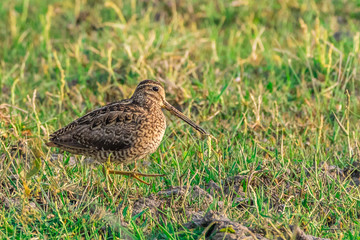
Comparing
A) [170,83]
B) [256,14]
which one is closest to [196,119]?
[170,83]

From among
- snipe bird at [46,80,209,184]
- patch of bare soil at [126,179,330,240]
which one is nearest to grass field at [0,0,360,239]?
patch of bare soil at [126,179,330,240]

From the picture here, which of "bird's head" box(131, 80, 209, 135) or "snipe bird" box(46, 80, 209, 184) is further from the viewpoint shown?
"bird's head" box(131, 80, 209, 135)

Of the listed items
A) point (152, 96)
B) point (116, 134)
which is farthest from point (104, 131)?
point (152, 96)

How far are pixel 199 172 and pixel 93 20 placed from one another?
16.7 feet

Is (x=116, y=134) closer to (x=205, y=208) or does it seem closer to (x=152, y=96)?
(x=152, y=96)

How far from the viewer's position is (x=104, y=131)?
572cm

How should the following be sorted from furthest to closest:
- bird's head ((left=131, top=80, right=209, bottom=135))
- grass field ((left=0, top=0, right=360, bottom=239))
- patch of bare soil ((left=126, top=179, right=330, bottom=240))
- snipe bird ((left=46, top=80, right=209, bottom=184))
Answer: bird's head ((left=131, top=80, right=209, bottom=135)), snipe bird ((left=46, top=80, right=209, bottom=184)), grass field ((left=0, top=0, right=360, bottom=239)), patch of bare soil ((left=126, top=179, right=330, bottom=240))

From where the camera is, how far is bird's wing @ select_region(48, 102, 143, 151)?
563cm

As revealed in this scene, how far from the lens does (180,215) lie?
177 inches

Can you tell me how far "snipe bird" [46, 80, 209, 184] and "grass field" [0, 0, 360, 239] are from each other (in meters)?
0.17

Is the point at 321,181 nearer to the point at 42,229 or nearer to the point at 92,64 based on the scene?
the point at 42,229

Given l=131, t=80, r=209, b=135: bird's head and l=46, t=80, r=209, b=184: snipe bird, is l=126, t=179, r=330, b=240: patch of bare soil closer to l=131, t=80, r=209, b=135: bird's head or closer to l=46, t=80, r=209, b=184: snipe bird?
l=46, t=80, r=209, b=184: snipe bird

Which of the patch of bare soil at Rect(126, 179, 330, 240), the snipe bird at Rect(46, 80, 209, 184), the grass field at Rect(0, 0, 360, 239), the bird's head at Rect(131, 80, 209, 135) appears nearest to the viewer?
the patch of bare soil at Rect(126, 179, 330, 240)

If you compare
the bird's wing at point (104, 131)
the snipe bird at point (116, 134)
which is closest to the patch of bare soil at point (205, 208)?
the snipe bird at point (116, 134)
